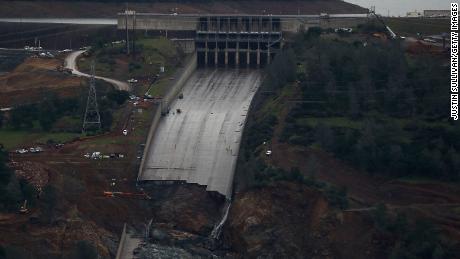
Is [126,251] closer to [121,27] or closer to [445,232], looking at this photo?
[445,232]

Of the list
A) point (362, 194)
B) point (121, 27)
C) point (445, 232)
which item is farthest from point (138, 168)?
point (121, 27)

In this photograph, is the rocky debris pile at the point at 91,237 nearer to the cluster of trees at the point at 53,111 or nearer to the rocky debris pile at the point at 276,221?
the rocky debris pile at the point at 276,221

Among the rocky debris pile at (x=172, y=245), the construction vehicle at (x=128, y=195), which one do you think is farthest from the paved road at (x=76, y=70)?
the rocky debris pile at (x=172, y=245)

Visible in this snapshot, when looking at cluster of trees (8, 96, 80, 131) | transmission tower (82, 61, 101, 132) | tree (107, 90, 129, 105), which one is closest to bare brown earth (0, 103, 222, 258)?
transmission tower (82, 61, 101, 132)

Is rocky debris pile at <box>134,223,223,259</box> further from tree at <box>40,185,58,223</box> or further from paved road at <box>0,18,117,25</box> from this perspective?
paved road at <box>0,18,117,25</box>

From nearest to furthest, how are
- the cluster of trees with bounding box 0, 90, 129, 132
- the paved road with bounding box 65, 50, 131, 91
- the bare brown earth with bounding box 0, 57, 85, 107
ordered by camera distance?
the cluster of trees with bounding box 0, 90, 129, 132 < the bare brown earth with bounding box 0, 57, 85, 107 < the paved road with bounding box 65, 50, 131, 91

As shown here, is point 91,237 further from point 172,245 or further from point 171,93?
point 171,93

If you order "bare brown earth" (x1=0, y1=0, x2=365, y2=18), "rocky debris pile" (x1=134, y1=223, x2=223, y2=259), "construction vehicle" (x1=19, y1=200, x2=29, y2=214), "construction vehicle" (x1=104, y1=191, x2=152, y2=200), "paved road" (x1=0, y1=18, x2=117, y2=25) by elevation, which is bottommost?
"rocky debris pile" (x1=134, y1=223, x2=223, y2=259)
